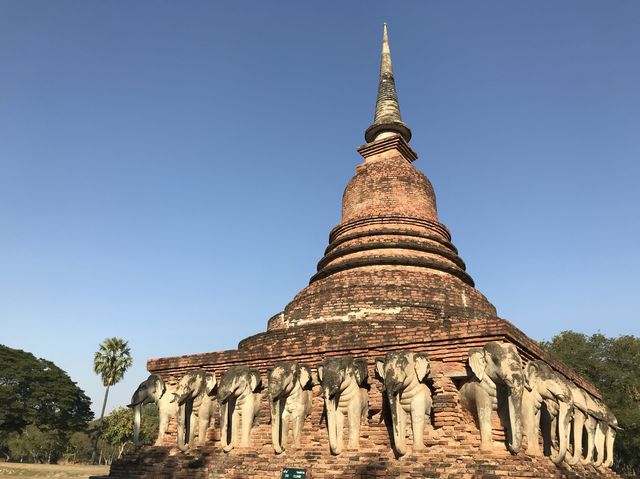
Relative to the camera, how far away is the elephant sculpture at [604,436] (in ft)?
33.8

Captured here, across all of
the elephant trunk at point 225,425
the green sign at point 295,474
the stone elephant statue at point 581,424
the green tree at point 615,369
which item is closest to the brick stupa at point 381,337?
the elephant trunk at point 225,425

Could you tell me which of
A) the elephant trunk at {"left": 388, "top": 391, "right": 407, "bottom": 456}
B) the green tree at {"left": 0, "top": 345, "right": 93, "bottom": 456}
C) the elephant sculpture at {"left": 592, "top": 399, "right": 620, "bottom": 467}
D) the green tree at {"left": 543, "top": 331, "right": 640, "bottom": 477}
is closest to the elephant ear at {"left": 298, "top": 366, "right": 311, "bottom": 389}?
the elephant trunk at {"left": 388, "top": 391, "right": 407, "bottom": 456}

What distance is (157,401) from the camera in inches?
415

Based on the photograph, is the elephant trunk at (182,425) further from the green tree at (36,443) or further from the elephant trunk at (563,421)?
the green tree at (36,443)

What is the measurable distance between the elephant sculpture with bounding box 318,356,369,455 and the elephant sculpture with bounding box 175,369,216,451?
2774mm

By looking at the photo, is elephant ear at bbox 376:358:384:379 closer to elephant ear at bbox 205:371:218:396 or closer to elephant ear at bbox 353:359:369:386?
elephant ear at bbox 353:359:369:386

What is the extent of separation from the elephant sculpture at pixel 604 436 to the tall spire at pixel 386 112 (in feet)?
32.6

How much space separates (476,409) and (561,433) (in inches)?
64.5

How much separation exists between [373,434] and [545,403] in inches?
112

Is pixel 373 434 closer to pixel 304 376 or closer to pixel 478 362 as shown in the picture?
pixel 304 376

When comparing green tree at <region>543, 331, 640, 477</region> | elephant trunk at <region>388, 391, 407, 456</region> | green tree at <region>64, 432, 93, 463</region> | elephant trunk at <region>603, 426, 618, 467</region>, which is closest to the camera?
elephant trunk at <region>388, 391, 407, 456</region>

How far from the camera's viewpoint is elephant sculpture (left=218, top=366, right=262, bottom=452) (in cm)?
921

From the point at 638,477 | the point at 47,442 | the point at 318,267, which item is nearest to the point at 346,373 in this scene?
the point at 318,267

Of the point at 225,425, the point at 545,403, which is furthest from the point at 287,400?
the point at 545,403
